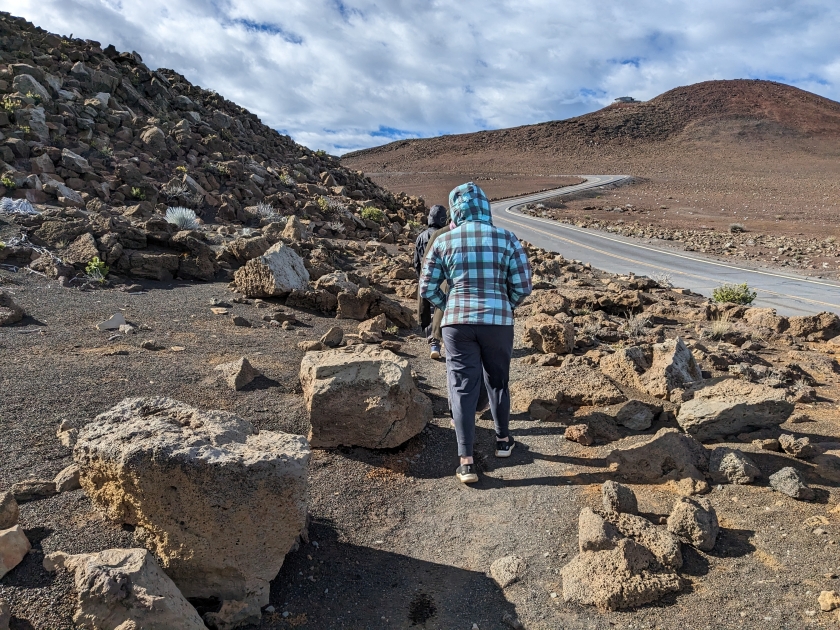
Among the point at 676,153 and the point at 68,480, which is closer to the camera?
the point at 68,480

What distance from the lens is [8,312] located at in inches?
221

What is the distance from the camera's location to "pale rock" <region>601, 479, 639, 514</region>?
323 centimetres

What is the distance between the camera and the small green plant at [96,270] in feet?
24.6

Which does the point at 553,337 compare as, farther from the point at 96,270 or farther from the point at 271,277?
the point at 96,270

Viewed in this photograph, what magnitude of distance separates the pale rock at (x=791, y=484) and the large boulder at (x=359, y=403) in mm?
2345

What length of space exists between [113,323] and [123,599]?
4408 millimetres

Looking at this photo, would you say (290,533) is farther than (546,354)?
No

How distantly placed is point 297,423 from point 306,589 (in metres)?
1.67

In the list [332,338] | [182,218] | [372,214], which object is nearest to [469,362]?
[332,338]

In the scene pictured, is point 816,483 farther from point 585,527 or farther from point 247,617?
point 247,617

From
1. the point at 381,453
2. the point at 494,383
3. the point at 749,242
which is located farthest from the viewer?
the point at 749,242

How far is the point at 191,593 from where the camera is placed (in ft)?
8.39

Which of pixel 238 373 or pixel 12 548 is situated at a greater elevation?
pixel 238 373

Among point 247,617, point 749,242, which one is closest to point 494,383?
point 247,617
